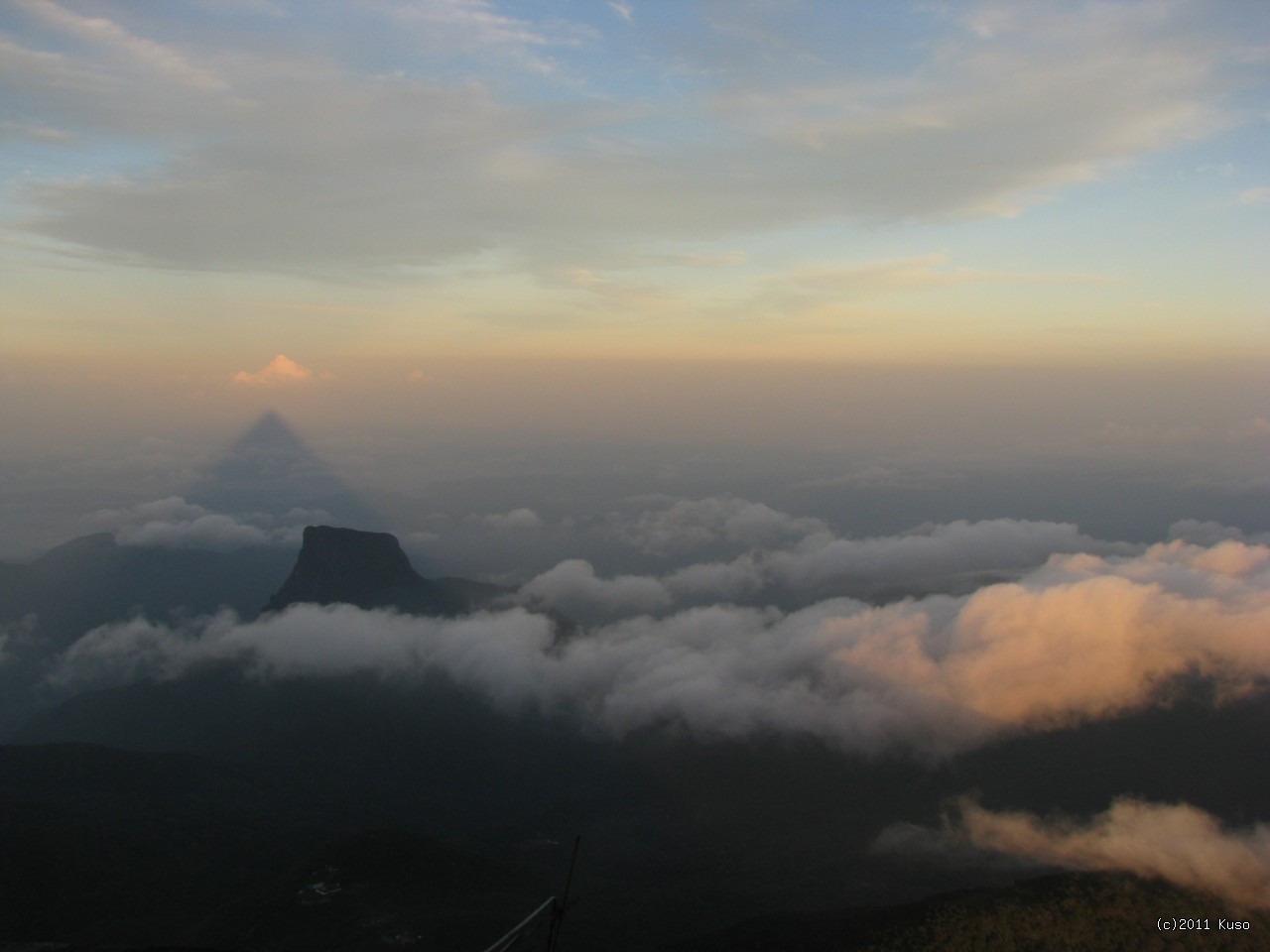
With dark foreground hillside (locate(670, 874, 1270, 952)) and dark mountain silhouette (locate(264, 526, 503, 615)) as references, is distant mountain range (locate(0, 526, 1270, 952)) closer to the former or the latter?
dark foreground hillside (locate(670, 874, 1270, 952))

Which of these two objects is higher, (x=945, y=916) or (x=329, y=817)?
(x=945, y=916)

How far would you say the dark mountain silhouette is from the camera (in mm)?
182750

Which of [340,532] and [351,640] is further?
[340,532]

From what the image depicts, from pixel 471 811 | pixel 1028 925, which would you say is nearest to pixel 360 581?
pixel 471 811

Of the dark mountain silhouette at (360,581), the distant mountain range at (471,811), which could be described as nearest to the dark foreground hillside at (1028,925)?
the distant mountain range at (471,811)

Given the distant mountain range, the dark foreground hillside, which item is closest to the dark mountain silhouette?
the distant mountain range

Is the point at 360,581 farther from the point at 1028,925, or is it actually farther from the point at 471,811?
the point at 1028,925

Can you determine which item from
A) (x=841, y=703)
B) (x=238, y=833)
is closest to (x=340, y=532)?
(x=238, y=833)

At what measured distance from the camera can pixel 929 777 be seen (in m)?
130

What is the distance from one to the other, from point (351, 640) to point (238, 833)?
73507 millimetres

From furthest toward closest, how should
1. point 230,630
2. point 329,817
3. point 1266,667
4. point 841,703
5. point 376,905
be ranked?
point 230,630
point 841,703
point 1266,667
point 329,817
point 376,905

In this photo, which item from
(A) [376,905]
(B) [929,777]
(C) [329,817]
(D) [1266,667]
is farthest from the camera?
(D) [1266,667]

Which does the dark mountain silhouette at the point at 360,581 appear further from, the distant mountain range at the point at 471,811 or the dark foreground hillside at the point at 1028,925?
the dark foreground hillside at the point at 1028,925

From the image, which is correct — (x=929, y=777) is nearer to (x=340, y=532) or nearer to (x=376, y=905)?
(x=376, y=905)
